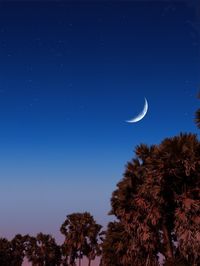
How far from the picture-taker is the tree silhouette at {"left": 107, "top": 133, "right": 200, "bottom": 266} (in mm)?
21487

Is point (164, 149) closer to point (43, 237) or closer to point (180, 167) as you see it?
point (180, 167)

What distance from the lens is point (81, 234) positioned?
58.3 m

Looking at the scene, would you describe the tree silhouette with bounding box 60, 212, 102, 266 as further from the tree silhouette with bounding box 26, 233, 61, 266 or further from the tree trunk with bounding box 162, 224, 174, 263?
the tree trunk with bounding box 162, 224, 174, 263

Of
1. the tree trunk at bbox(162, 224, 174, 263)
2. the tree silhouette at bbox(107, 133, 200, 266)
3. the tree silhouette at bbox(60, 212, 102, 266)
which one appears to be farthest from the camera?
the tree silhouette at bbox(60, 212, 102, 266)

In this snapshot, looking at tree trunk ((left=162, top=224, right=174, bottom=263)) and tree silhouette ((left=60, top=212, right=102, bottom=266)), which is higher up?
tree silhouette ((left=60, top=212, right=102, bottom=266))

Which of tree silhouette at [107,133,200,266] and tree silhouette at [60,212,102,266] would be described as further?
tree silhouette at [60,212,102,266]

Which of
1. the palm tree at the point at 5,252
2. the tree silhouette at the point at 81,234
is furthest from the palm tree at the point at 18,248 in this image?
the tree silhouette at the point at 81,234

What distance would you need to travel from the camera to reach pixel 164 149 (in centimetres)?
2297

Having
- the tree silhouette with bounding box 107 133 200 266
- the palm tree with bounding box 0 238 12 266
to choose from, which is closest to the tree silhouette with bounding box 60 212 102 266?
the palm tree with bounding box 0 238 12 266

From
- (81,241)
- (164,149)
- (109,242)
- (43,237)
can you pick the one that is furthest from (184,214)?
(43,237)

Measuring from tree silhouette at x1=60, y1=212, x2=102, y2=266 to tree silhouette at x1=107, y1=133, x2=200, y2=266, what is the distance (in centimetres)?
3516

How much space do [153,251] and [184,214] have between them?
3.03 metres

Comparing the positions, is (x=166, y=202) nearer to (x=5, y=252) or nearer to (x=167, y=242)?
(x=167, y=242)

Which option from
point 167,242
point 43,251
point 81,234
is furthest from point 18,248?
point 167,242
